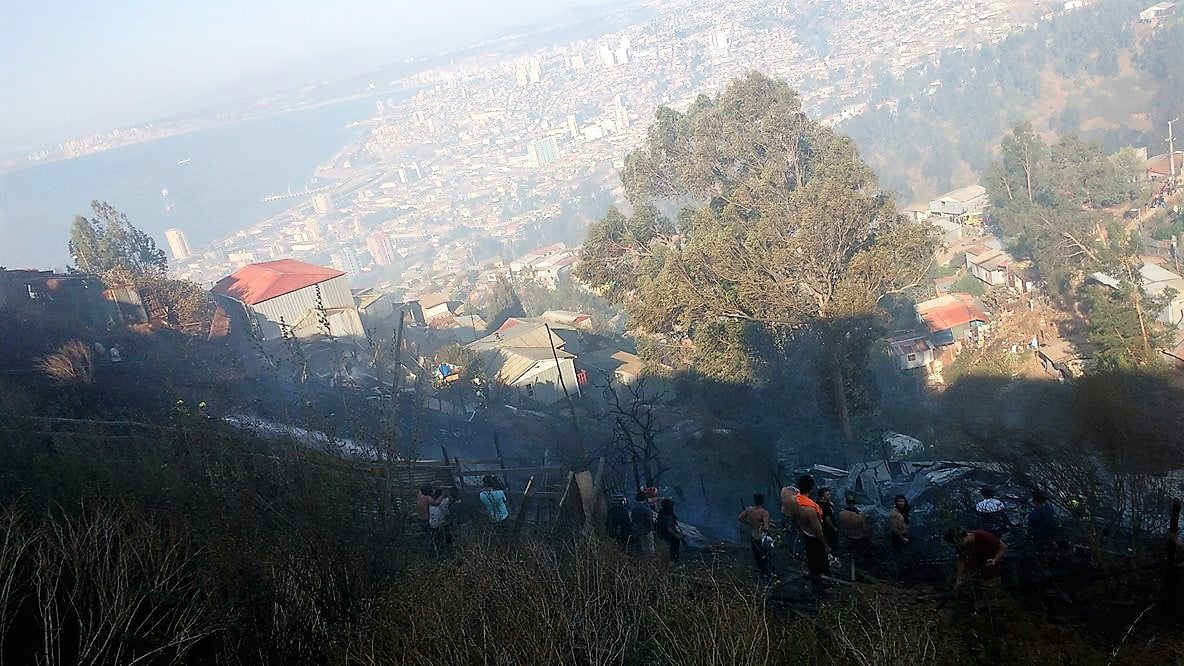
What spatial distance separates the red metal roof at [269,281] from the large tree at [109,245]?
1755 mm

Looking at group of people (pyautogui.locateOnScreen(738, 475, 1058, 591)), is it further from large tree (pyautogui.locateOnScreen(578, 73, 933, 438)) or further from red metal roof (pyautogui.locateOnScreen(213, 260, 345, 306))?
red metal roof (pyautogui.locateOnScreen(213, 260, 345, 306))

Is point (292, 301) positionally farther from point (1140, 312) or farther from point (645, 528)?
point (1140, 312)

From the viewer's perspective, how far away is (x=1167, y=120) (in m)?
41.0

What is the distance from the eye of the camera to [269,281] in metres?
21.0

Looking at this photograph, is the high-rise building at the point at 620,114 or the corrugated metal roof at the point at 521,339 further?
the high-rise building at the point at 620,114

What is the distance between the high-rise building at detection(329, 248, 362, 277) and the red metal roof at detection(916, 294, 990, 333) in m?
54.2

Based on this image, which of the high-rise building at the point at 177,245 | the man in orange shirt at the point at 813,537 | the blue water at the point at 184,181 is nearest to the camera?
the man in orange shirt at the point at 813,537

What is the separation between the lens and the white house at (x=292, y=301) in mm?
20109

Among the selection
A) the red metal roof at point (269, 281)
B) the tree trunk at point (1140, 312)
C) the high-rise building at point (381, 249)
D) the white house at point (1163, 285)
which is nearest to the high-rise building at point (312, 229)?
the high-rise building at point (381, 249)

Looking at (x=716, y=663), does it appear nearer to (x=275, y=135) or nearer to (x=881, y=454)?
(x=881, y=454)

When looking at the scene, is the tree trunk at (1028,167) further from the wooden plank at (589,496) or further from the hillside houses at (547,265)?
the wooden plank at (589,496)

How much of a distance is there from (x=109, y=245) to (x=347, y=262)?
48840 millimetres

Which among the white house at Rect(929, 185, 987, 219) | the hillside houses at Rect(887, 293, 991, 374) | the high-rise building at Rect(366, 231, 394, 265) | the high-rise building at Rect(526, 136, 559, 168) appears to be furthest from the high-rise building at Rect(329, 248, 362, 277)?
the hillside houses at Rect(887, 293, 991, 374)

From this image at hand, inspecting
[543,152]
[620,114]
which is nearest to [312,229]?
[543,152]
